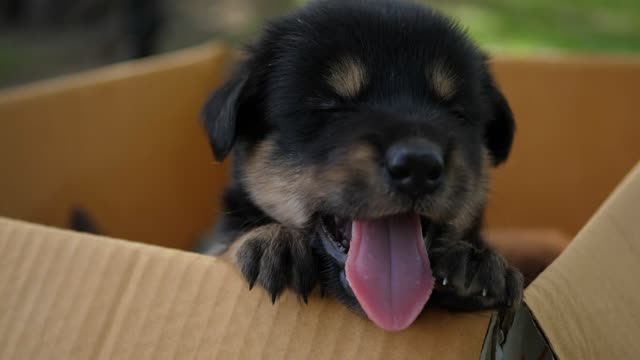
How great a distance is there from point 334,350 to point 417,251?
365mm

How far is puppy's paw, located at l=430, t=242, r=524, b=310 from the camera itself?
68.6 inches

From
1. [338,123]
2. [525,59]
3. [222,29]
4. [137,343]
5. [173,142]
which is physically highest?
[338,123]

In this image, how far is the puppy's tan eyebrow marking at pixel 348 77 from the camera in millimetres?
2115

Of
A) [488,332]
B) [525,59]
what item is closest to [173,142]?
[525,59]

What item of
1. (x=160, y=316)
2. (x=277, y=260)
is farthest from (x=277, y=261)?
(x=160, y=316)

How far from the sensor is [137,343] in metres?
1.75

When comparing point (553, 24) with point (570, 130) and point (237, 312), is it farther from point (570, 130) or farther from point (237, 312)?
point (237, 312)

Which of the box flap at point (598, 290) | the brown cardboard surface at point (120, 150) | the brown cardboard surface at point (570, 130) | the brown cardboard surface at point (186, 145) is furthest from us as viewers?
the brown cardboard surface at point (570, 130)

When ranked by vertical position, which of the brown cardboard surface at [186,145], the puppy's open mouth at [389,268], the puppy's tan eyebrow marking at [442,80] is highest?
the puppy's tan eyebrow marking at [442,80]

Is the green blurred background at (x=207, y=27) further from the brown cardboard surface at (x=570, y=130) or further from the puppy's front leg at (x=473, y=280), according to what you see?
the puppy's front leg at (x=473, y=280)

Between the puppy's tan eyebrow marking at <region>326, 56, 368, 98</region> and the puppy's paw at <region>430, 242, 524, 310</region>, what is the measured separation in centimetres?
54

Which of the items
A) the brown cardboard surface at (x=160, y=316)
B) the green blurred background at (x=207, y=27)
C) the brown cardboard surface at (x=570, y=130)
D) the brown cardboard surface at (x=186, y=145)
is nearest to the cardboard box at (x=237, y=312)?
the brown cardboard surface at (x=160, y=316)

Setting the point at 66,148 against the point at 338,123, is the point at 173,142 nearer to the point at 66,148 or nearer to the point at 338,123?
the point at 66,148

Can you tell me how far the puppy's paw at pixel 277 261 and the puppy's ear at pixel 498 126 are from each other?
0.85 metres
